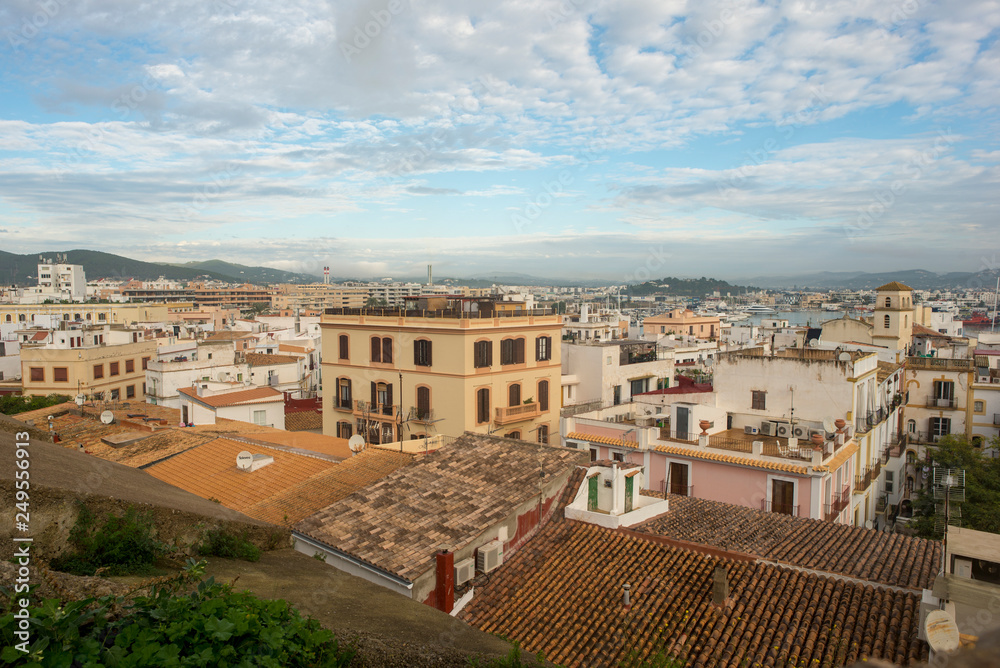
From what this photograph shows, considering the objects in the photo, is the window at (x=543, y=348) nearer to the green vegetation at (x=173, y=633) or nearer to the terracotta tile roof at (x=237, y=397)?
the terracotta tile roof at (x=237, y=397)

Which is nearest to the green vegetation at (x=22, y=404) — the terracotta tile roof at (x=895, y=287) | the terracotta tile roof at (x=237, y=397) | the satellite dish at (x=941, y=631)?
the terracotta tile roof at (x=237, y=397)

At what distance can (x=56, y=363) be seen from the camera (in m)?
39.2

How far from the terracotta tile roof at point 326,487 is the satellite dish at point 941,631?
1020cm

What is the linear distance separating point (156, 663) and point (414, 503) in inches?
359

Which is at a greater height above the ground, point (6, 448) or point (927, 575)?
point (6, 448)

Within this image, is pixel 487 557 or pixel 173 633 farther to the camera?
pixel 487 557

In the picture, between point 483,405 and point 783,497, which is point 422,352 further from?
point 783,497

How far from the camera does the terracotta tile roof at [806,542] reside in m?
10.4

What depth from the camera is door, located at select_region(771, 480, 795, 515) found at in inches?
738

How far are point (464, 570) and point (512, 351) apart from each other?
2243 centimetres

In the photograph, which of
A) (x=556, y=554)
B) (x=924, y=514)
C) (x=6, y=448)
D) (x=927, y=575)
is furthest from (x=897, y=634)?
(x=924, y=514)

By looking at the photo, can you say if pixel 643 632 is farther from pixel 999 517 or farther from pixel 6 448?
pixel 999 517

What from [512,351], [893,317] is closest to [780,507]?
[512,351]

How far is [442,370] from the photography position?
30.8 metres
